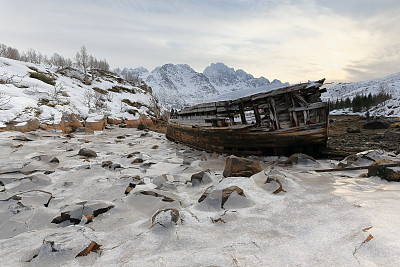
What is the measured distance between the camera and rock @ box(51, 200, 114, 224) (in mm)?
2660

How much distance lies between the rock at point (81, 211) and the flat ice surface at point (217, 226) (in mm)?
76

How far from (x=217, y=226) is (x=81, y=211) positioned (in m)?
1.94

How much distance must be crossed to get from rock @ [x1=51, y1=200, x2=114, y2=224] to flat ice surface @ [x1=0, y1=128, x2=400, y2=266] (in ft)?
0.25

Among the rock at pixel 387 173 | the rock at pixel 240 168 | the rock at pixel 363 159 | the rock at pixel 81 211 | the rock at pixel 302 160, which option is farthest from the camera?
the rock at pixel 302 160

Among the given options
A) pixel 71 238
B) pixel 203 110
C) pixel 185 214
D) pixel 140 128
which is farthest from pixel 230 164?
pixel 140 128

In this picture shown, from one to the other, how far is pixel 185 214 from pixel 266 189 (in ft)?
4.83

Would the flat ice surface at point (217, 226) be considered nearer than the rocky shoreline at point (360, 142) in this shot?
Yes

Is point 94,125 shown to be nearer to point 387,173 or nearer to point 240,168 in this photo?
point 240,168

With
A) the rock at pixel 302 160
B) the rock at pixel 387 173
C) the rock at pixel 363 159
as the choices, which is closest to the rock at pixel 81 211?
the rock at pixel 387 173

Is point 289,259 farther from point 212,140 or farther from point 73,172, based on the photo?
point 212,140

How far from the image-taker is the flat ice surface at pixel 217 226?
1733mm

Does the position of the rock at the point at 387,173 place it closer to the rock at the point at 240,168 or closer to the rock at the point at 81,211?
the rock at the point at 240,168

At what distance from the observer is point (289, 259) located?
1660 mm

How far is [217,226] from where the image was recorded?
2.36m
